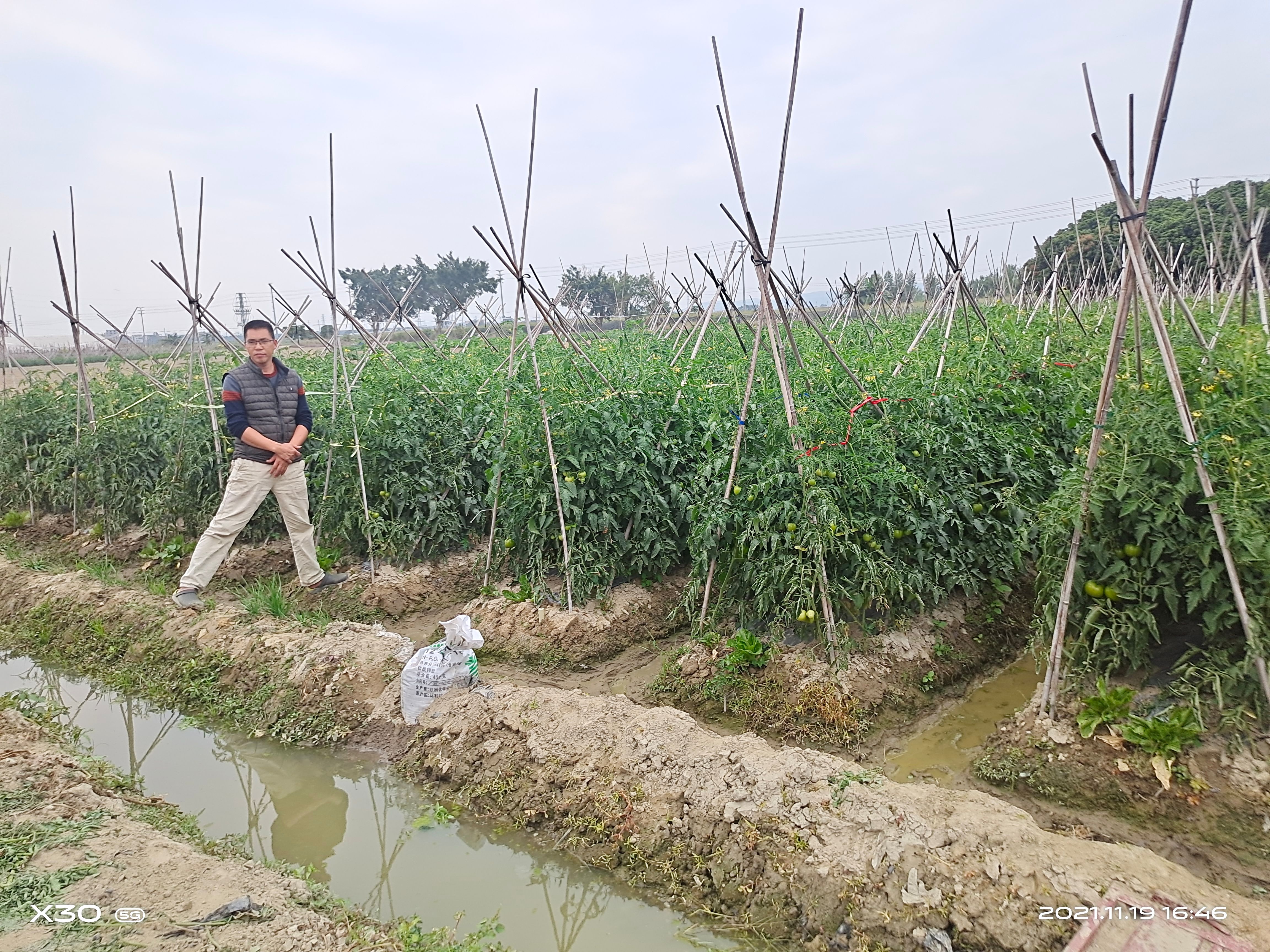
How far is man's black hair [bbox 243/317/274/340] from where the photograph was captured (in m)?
4.87

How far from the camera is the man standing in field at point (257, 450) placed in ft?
16.3

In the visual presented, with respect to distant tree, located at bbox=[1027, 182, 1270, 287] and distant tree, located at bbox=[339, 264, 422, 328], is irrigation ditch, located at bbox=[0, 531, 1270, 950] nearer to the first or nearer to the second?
distant tree, located at bbox=[1027, 182, 1270, 287]

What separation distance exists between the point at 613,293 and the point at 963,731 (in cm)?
2724

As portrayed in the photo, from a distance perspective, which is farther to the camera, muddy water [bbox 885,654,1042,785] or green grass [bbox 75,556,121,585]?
green grass [bbox 75,556,121,585]

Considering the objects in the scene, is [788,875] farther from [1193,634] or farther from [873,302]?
[873,302]

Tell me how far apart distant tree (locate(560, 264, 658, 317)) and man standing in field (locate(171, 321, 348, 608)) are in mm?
13106

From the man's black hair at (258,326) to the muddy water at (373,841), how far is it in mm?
2436

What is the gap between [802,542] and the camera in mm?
3832

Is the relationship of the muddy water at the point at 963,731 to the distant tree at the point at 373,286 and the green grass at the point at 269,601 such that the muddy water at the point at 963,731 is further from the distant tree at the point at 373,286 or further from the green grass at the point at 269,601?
the distant tree at the point at 373,286

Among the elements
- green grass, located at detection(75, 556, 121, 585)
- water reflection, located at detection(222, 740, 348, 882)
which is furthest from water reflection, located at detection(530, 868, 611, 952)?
green grass, located at detection(75, 556, 121, 585)

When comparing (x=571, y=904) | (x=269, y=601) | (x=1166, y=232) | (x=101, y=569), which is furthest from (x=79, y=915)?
(x=1166, y=232)

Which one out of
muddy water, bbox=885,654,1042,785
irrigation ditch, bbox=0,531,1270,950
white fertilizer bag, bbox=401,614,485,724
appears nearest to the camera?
irrigation ditch, bbox=0,531,1270,950

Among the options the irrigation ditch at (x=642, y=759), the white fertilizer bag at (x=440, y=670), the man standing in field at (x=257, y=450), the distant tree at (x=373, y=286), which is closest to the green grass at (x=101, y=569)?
the irrigation ditch at (x=642, y=759)

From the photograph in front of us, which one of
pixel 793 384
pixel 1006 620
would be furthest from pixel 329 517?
pixel 1006 620
